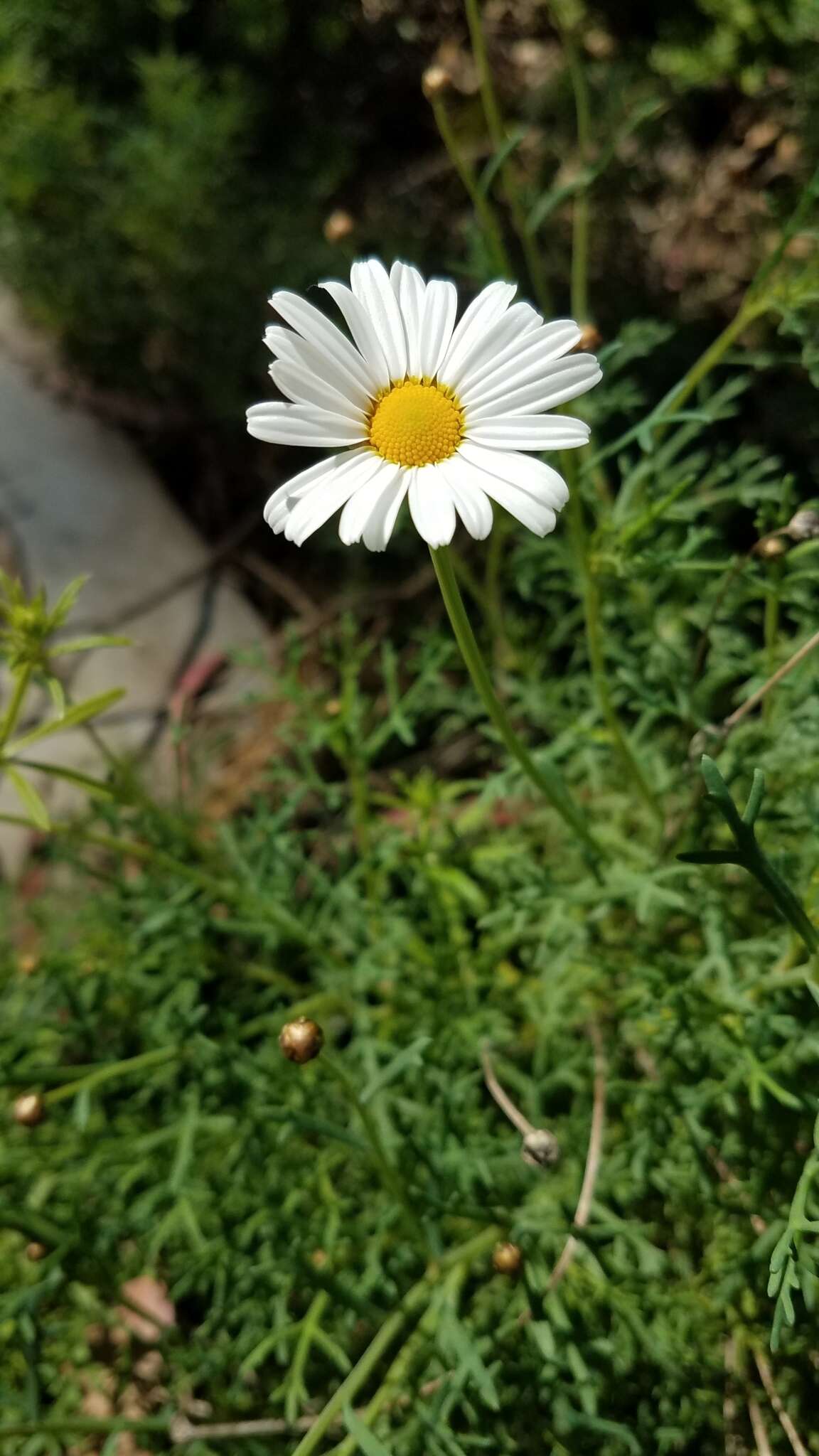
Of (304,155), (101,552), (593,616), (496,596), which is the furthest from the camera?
(101,552)

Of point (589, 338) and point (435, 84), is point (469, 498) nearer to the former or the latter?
point (589, 338)

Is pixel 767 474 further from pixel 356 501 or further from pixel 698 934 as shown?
pixel 356 501

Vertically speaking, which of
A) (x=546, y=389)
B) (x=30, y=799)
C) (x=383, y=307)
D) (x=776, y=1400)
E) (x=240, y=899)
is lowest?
(x=776, y=1400)

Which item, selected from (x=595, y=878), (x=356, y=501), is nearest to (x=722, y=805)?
(x=356, y=501)

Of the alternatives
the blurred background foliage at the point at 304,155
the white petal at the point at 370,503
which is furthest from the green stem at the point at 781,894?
the blurred background foliage at the point at 304,155

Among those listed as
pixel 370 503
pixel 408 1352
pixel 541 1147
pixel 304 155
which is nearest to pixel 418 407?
pixel 370 503

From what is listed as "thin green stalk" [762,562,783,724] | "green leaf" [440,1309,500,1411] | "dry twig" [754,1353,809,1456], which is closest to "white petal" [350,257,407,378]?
"thin green stalk" [762,562,783,724]
